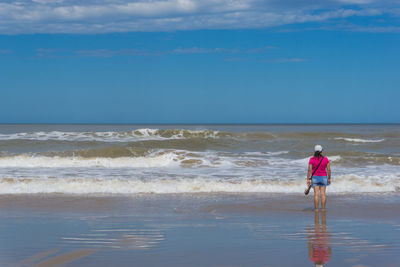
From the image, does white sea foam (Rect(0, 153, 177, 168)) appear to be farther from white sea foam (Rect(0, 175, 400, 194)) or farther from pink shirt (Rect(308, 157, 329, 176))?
pink shirt (Rect(308, 157, 329, 176))

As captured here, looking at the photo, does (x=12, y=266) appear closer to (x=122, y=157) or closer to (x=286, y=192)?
(x=286, y=192)

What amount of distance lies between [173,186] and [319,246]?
6.84 m

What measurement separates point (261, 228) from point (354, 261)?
7.43 ft

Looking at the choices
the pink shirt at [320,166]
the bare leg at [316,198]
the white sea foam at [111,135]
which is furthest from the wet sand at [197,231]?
the white sea foam at [111,135]

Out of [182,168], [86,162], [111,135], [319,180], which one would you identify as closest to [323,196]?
[319,180]

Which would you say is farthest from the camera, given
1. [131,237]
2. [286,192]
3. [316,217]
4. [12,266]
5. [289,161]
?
[289,161]

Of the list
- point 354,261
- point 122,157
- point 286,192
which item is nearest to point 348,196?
point 286,192

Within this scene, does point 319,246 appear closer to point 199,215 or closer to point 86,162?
point 199,215

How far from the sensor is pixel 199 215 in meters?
9.27

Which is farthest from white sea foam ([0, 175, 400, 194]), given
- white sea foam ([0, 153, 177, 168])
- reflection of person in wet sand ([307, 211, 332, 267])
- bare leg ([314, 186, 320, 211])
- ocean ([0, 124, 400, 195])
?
white sea foam ([0, 153, 177, 168])

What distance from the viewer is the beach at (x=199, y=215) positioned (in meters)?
6.27

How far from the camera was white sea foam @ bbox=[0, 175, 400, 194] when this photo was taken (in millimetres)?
12773

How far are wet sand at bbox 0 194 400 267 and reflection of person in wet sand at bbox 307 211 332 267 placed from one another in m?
0.01

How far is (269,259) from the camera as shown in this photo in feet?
19.9
